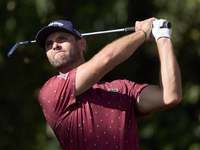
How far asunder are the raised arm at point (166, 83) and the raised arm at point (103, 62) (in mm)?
150

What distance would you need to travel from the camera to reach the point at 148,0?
142 inches

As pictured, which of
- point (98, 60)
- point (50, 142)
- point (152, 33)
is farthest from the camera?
point (50, 142)

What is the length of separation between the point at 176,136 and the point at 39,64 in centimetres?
124

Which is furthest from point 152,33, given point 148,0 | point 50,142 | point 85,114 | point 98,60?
point 50,142

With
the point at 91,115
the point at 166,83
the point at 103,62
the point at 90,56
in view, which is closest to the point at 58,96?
the point at 91,115

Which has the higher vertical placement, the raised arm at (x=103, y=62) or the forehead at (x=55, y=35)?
the forehead at (x=55, y=35)

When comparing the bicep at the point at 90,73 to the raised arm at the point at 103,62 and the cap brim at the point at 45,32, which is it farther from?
the cap brim at the point at 45,32

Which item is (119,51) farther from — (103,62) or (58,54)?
(58,54)

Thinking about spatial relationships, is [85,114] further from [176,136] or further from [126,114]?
[176,136]

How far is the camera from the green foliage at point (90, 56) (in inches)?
134

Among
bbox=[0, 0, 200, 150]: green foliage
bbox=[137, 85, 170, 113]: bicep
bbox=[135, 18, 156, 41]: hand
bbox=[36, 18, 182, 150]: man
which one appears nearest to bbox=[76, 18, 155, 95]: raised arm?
bbox=[36, 18, 182, 150]: man

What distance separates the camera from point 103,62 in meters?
2.15

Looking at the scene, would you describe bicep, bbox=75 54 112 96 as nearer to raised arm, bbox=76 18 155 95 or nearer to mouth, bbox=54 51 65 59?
raised arm, bbox=76 18 155 95

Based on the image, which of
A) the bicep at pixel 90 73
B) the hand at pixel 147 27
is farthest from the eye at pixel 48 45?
the hand at pixel 147 27
